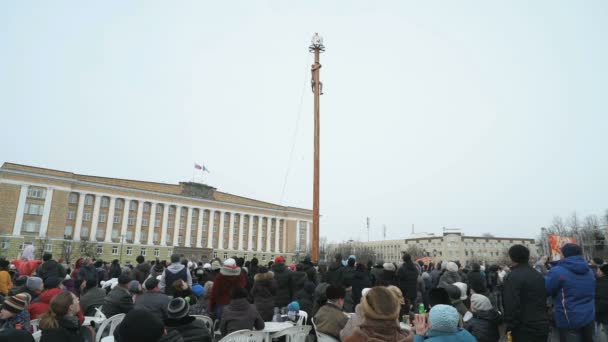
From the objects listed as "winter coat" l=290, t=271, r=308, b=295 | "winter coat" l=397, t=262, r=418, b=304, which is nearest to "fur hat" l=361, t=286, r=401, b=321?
"winter coat" l=290, t=271, r=308, b=295

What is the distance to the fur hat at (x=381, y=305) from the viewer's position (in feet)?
12.1

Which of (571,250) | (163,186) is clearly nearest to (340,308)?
(571,250)

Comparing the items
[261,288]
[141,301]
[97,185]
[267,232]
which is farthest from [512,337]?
[267,232]

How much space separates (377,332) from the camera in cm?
372

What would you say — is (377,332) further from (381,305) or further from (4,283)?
(4,283)

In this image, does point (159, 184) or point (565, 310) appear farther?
point (159, 184)

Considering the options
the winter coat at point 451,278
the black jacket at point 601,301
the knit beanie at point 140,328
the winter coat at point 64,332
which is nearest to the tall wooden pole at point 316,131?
the winter coat at point 451,278

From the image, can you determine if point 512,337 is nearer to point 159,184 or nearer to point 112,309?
point 112,309

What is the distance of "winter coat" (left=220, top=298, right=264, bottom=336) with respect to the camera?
557cm

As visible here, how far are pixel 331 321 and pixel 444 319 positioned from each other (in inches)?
83.5

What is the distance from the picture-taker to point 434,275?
1205 centimetres

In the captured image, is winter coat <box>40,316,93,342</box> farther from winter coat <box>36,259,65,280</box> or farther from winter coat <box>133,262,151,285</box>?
winter coat <box>36,259,65,280</box>

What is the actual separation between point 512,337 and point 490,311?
15.9 inches

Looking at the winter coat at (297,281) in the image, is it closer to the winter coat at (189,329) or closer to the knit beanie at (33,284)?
the winter coat at (189,329)
